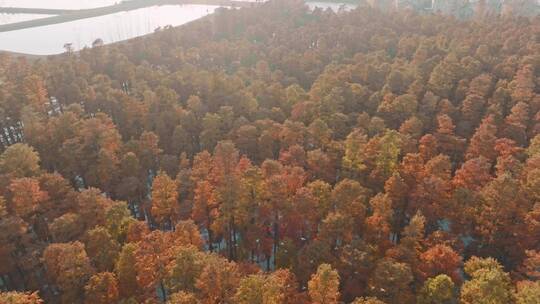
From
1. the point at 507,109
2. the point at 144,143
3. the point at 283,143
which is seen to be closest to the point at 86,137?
the point at 144,143

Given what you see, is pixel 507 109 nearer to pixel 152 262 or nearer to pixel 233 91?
pixel 233 91

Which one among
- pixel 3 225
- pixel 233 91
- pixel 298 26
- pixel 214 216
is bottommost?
pixel 214 216

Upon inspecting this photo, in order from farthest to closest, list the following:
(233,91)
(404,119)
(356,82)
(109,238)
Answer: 1. (356,82)
2. (233,91)
3. (404,119)
4. (109,238)

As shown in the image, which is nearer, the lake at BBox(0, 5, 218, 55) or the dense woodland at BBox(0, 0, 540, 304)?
the dense woodland at BBox(0, 0, 540, 304)

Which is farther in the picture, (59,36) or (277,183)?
(59,36)

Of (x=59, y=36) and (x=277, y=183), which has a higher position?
(x=59, y=36)

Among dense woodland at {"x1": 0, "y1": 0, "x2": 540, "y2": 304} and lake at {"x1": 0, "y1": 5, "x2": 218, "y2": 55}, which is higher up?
lake at {"x1": 0, "y1": 5, "x2": 218, "y2": 55}

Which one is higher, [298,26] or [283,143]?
[298,26]

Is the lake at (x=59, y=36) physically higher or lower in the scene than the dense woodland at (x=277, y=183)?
higher
